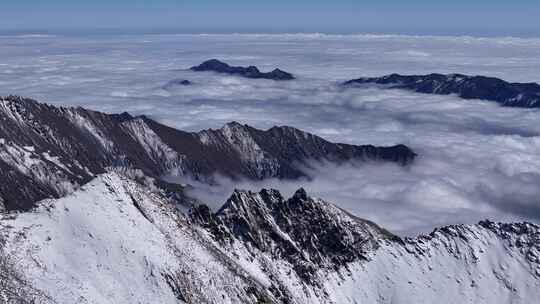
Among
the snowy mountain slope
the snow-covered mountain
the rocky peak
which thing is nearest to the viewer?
the snowy mountain slope

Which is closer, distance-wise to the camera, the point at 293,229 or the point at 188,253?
the point at 188,253

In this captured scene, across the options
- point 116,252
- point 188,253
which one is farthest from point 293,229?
point 116,252

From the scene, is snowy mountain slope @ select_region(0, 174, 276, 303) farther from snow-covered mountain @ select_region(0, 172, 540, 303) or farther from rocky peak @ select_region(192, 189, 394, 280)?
rocky peak @ select_region(192, 189, 394, 280)

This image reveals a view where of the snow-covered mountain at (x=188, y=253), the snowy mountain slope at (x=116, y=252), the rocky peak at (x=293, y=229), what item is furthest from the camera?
the rocky peak at (x=293, y=229)

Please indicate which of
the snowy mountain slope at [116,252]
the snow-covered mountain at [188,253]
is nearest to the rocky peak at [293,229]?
the snow-covered mountain at [188,253]

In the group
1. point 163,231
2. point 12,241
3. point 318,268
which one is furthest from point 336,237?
point 12,241

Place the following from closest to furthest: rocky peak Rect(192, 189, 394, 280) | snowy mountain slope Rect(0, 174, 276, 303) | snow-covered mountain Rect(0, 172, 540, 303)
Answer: snowy mountain slope Rect(0, 174, 276, 303) < snow-covered mountain Rect(0, 172, 540, 303) < rocky peak Rect(192, 189, 394, 280)

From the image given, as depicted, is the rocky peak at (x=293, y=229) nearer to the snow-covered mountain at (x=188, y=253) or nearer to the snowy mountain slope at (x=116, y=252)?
the snow-covered mountain at (x=188, y=253)

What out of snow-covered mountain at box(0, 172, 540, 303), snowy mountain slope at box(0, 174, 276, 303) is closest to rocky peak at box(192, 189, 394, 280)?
snow-covered mountain at box(0, 172, 540, 303)

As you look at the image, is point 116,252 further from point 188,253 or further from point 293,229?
point 293,229
